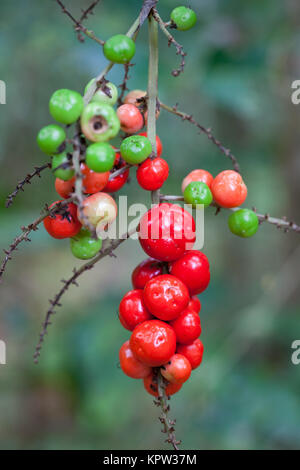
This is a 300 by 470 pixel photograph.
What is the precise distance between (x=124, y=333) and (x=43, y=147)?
200 cm

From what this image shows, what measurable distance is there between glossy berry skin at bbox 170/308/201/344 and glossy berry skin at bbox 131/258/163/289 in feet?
0.34

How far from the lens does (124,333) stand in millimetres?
2584

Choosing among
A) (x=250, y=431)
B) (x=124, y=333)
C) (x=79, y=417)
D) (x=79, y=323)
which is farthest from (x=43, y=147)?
(x=79, y=417)

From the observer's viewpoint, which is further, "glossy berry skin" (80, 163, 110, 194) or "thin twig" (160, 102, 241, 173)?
"thin twig" (160, 102, 241, 173)

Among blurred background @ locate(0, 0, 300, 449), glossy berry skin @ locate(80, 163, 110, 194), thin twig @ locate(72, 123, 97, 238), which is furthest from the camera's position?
blurred background @ locate(0, 0, 300, 449)

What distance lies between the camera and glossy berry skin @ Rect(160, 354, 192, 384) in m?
0.87

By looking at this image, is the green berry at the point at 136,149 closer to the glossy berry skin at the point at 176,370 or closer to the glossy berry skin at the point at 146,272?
the glossy berry skin at the point at 146,272

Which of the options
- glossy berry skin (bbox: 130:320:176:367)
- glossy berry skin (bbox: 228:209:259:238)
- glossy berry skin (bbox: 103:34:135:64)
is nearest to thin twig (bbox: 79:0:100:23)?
glossy berry skin (bbox: 103:34:135:64)

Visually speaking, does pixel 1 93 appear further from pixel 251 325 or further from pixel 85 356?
pixel 85 356

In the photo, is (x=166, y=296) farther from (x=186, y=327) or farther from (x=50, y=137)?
(x=50, y=137)

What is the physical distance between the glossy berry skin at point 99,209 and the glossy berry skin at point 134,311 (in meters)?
0.19

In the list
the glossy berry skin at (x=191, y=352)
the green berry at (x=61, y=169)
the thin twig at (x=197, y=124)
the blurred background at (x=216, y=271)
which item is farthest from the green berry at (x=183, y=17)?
the blurred background at (x=216, y=271)

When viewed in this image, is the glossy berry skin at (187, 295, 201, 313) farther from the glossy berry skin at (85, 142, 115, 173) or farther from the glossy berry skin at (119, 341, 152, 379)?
the glossy berry skin at (85, 142, 115, 173)

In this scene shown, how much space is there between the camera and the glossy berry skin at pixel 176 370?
2.84ft
